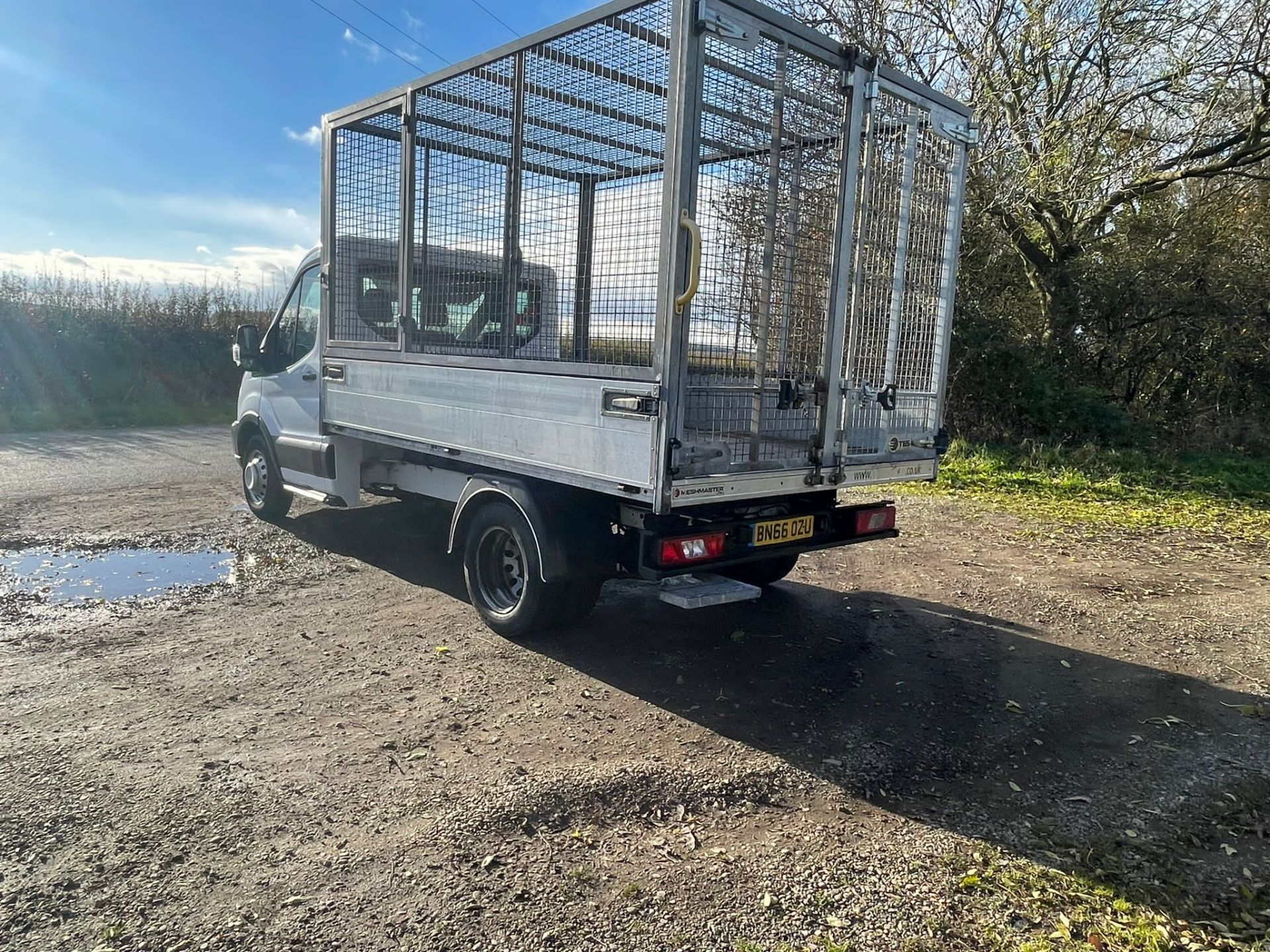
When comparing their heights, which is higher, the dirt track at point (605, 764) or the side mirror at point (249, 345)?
the side mirror at point (249, 345)

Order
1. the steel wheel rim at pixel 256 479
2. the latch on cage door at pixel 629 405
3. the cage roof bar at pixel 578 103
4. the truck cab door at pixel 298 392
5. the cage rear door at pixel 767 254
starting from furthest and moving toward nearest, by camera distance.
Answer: the steel wheel rim at pixel 256 479 → the truck cab door at pixel 298 392 → the cage roof bar at pixel 578 103 → the cage rear door at pixel 767 254 → the latch on cage door at pixel 629 405

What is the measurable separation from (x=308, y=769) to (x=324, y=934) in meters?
1.06

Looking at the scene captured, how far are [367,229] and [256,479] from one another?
117 inches

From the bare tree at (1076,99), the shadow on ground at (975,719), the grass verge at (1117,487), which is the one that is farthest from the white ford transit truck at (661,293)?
the bare tree at (1076,99)

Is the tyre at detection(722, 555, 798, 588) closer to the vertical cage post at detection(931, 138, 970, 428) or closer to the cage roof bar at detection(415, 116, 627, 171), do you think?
the vertical cage post at detection(931, 138, 970, 428)

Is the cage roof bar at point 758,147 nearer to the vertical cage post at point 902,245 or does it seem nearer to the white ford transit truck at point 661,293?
the white ford transit truck at point 661,293

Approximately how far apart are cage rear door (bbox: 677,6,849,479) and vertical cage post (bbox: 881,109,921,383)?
51 cm

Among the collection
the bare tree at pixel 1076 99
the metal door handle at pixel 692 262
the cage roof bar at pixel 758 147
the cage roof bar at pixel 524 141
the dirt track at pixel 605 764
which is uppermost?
the bare tree at pixel 1076 99

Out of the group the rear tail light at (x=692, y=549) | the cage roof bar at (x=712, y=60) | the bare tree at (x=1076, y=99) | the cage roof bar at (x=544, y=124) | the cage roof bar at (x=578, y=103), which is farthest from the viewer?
the bare tree at (x=1076, y=99)

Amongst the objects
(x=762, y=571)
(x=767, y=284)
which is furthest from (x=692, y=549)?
(x=762, y=571)

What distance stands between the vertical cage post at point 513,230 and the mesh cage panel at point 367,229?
1.11m

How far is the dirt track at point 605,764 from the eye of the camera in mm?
2682

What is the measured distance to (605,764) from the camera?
3.62 m

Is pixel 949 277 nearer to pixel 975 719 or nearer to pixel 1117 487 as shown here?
pixel 975 719
